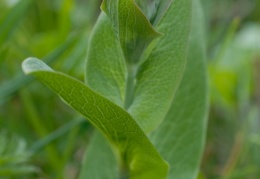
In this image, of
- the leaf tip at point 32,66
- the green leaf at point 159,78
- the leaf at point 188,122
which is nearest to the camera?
the leaf tip at point 32,66

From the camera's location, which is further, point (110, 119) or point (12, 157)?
point (12, 157)

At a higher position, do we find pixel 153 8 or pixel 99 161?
pixel 153 8

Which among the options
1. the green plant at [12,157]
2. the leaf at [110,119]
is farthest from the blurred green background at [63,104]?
the leaf at [110,119]

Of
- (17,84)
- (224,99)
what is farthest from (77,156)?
(224,99)

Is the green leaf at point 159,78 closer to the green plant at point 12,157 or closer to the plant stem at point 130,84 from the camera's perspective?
the plant stem at point 130,84

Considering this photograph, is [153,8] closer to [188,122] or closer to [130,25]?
[130,25]

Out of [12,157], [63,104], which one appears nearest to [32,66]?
[12,157]

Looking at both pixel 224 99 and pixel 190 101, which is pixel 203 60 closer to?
pixel 190 101
